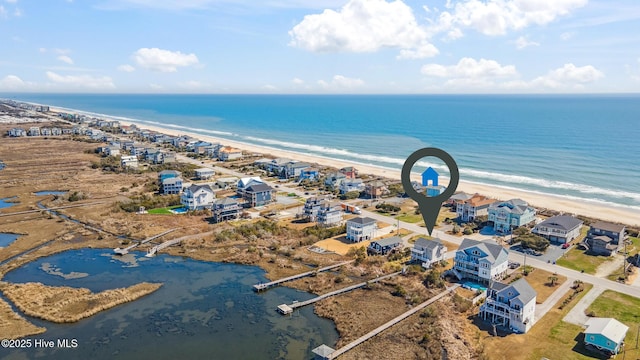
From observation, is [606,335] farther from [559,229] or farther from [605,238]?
[559,229]

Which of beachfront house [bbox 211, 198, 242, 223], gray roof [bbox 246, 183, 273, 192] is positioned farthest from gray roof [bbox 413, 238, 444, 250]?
gray roof [bbox 246, 183, 273, 192]

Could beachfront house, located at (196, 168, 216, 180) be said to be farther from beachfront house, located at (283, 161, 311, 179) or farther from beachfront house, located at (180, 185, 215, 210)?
beachfront house, located at (180, 185, 215, 210)

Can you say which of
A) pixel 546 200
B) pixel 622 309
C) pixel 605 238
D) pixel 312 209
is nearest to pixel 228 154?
pixel 312 209

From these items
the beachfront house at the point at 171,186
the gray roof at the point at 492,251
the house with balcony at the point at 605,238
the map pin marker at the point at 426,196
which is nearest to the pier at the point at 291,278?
the gray roof at the point at 492,251

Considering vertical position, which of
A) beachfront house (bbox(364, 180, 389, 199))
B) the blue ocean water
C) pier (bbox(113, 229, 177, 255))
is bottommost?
Result: pier (bbox(113, 229, 177, 255))

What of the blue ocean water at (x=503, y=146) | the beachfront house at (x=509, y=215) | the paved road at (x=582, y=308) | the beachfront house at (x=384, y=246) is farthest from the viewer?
the blue ocean water at (x=503, y=146)

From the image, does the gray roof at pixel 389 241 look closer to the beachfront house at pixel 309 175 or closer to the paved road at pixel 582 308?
the paved road at pixel 582 308
